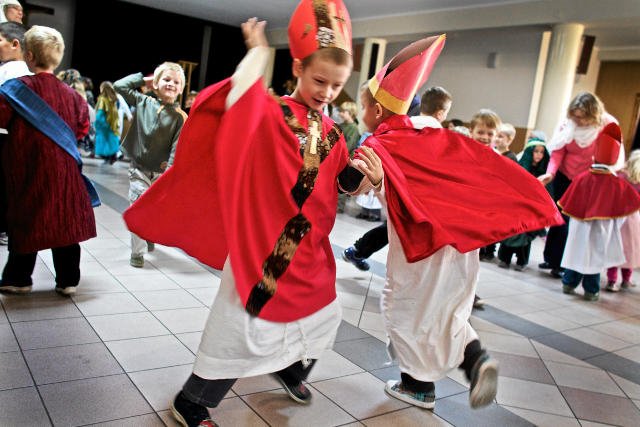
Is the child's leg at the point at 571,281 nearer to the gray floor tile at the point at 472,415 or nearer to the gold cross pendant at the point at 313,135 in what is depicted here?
the gray floor tile at the point at 472,415

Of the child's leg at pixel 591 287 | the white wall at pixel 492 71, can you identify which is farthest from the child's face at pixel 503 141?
the white wall at pixel 492 71

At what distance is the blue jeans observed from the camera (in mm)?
4914

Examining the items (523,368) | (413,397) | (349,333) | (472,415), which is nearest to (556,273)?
(523,368)

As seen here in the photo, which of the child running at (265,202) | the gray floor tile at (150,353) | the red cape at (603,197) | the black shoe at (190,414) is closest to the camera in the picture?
the child running at (265,202)

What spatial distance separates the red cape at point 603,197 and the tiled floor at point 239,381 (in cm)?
92

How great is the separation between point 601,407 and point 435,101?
171 centimetres

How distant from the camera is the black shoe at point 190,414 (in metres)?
1.92

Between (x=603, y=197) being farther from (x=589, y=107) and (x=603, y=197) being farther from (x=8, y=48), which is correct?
(x=8, y=48)

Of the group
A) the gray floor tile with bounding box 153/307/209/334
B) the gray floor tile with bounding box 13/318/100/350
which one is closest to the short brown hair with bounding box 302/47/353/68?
the gray floor tile with bounding box 153/307/209/334

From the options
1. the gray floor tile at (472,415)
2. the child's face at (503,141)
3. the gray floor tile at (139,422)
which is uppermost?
the child's face at (503,141)

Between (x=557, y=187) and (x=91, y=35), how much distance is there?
569 inches

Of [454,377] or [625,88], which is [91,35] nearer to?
[625,88]

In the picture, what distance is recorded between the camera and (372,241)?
165 inches

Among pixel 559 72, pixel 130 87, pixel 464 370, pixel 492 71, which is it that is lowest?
pixel 464 370
